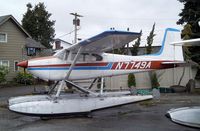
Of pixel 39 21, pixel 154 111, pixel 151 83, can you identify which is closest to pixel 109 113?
pixel 154 111

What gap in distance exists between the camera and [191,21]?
21.9 m

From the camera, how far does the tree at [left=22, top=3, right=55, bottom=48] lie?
51375mm

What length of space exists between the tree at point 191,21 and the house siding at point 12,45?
14.1 meters

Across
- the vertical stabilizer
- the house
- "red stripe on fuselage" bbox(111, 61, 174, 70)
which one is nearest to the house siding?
the house

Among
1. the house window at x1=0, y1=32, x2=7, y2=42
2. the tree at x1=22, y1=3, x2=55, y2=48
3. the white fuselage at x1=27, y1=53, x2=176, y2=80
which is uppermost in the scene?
the tree at x1=22, y1=3, x2=55, y2=48

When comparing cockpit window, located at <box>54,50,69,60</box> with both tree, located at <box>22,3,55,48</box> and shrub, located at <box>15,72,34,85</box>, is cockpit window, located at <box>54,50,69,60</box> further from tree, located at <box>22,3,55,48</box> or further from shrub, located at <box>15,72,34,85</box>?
tree, located at <box>22,3,55,48</box>

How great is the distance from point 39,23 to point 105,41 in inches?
1740

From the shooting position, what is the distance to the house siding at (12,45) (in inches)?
1045

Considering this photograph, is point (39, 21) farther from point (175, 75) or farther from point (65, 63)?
point (65, 63)

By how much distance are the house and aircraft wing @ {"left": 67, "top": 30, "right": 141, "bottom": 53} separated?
17302mm

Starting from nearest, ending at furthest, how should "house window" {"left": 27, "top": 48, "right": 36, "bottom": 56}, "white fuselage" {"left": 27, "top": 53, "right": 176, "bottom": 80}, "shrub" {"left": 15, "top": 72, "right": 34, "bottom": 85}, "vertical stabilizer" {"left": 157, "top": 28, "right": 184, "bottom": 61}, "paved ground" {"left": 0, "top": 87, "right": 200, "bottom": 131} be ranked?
"paved ground" {"left": 0, "top": 87, "right": 200, "bottom": 131} → "white fuselage" {"left": 27, "top": 53, "right": 176, "bottom": 80} → "vertical stabilizer" {"left": 157, "top": 28, "right": 184, "bottom": 61} → "shrub" {"left": 15, "top": 72, "right": 34, "bottom": 85} → "house window" {"left": 27, "top": 48, "right": 36, "bottom": 56}

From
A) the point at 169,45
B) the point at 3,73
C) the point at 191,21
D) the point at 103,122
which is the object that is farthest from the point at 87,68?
the point at 3,73

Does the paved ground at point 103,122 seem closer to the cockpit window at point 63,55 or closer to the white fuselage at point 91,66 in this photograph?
the white fuselage at point 91,66

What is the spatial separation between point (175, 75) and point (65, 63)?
11289 mm
